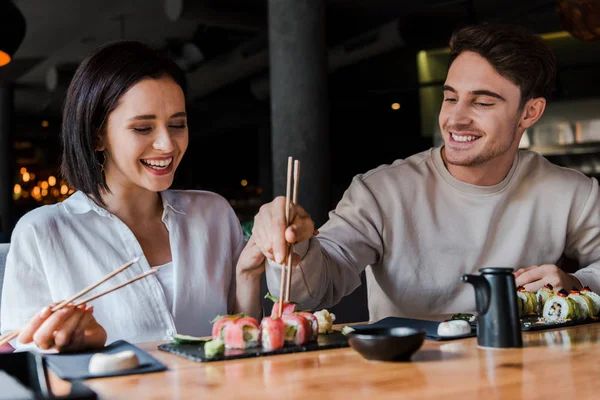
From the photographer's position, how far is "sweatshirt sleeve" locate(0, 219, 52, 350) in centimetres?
178

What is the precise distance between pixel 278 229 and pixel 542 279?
32.7 inches

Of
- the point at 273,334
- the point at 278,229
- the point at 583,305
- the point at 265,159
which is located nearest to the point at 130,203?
the point at 278,229

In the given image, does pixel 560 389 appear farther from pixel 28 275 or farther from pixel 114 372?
pixel 28 275

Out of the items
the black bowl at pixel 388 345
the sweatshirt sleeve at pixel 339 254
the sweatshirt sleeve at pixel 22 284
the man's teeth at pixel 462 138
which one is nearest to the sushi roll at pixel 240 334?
the black bowl at pixel 388 345

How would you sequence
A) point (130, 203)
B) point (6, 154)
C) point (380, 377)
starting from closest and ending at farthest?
1. point (380, 377)
2. point (130, 203)
3. point (6, 154)

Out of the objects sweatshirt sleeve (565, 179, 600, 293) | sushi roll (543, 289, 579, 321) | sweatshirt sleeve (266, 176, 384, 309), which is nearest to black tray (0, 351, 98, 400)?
sweatshirt sleeve (266, 176, 384, 309)

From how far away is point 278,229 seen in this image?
5.54ft

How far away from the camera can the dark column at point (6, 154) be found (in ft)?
39.9

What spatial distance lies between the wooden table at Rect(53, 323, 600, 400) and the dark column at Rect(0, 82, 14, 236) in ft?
36.4

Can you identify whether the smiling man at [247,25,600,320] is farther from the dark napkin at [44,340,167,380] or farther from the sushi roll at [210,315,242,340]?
the dark napkin at [44,340,167,380]

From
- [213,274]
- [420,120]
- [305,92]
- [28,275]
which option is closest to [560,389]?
[213,274]

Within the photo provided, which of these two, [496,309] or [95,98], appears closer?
[496,309]

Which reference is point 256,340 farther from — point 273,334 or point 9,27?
point 9,27

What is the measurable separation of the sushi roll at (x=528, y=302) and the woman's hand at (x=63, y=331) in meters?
1.08
